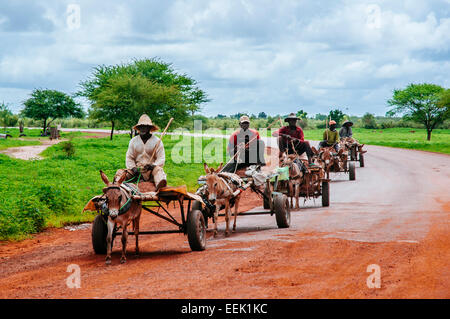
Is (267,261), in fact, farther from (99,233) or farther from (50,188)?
(50,188)

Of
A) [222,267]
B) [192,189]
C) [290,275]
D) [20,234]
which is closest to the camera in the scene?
[290,275]

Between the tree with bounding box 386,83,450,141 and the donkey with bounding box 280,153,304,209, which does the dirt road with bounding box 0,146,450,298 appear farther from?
the tree with bounding box 386,83,450,141

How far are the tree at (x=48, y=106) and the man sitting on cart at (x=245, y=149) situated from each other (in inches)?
2474

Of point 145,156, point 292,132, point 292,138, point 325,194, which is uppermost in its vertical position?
point 292,132

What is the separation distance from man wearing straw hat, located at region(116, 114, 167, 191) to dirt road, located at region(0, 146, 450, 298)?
1.48m

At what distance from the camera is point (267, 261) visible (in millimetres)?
9406

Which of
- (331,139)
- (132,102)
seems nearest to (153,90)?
(132,102)

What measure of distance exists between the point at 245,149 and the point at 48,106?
64.7 metres

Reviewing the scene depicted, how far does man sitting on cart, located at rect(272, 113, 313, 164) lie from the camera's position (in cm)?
1669

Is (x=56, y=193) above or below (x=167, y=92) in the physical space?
below
